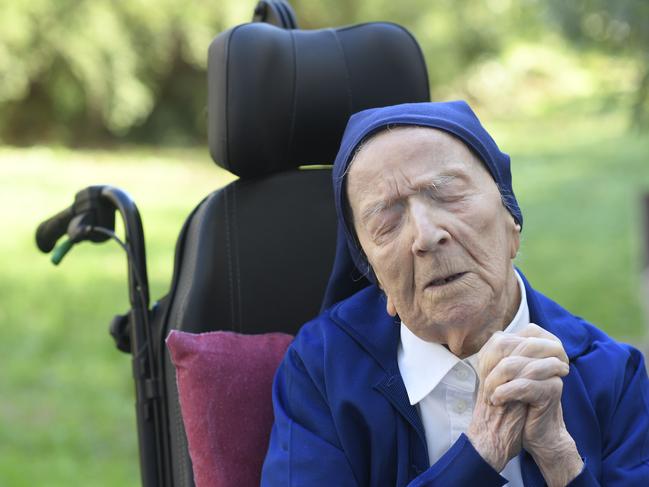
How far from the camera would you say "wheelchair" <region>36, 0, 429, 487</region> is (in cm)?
242

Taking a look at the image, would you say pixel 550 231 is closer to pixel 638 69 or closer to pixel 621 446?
pixel 638 69

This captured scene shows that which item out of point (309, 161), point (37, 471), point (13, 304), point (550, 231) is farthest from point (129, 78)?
point (309, 161)

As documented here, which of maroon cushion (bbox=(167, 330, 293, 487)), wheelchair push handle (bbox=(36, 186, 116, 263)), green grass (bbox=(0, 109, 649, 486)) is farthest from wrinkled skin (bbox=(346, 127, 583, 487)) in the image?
wheelchair push handle (bbox=(36, 186, 116, 263))

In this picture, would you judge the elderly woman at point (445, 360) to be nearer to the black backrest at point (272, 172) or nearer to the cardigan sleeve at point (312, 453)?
the cardigan sleeve at point (312, 453)

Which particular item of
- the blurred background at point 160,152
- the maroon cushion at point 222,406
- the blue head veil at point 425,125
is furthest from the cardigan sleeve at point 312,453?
the blurred background at point 160,152

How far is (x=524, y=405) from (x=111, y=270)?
592cm

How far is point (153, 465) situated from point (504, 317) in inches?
36.7

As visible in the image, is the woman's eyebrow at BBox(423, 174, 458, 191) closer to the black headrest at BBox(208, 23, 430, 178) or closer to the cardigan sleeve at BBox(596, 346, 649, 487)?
the cardigan sleeve at BBox(596, 346, 649, 487)

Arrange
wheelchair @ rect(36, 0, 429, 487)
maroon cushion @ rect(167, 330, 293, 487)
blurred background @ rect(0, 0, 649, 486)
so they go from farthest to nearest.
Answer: blurred background @ rect(0, 0, 649, 486), wheelchair @ rect(36, 0, 429, 487), maroon cushion @ rect(167, 330, 293, 487)

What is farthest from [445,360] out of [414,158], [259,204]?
[259,204]

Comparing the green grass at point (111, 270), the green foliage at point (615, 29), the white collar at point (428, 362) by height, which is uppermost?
the white collar at point (428, 362)

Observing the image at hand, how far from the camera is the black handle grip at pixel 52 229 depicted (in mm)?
2688

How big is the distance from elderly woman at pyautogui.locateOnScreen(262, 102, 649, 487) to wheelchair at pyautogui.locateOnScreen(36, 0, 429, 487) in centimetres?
39

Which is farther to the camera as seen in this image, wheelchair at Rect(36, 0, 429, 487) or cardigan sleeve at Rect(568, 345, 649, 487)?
wheelchair at Rect(36, 0, 429, 487)
